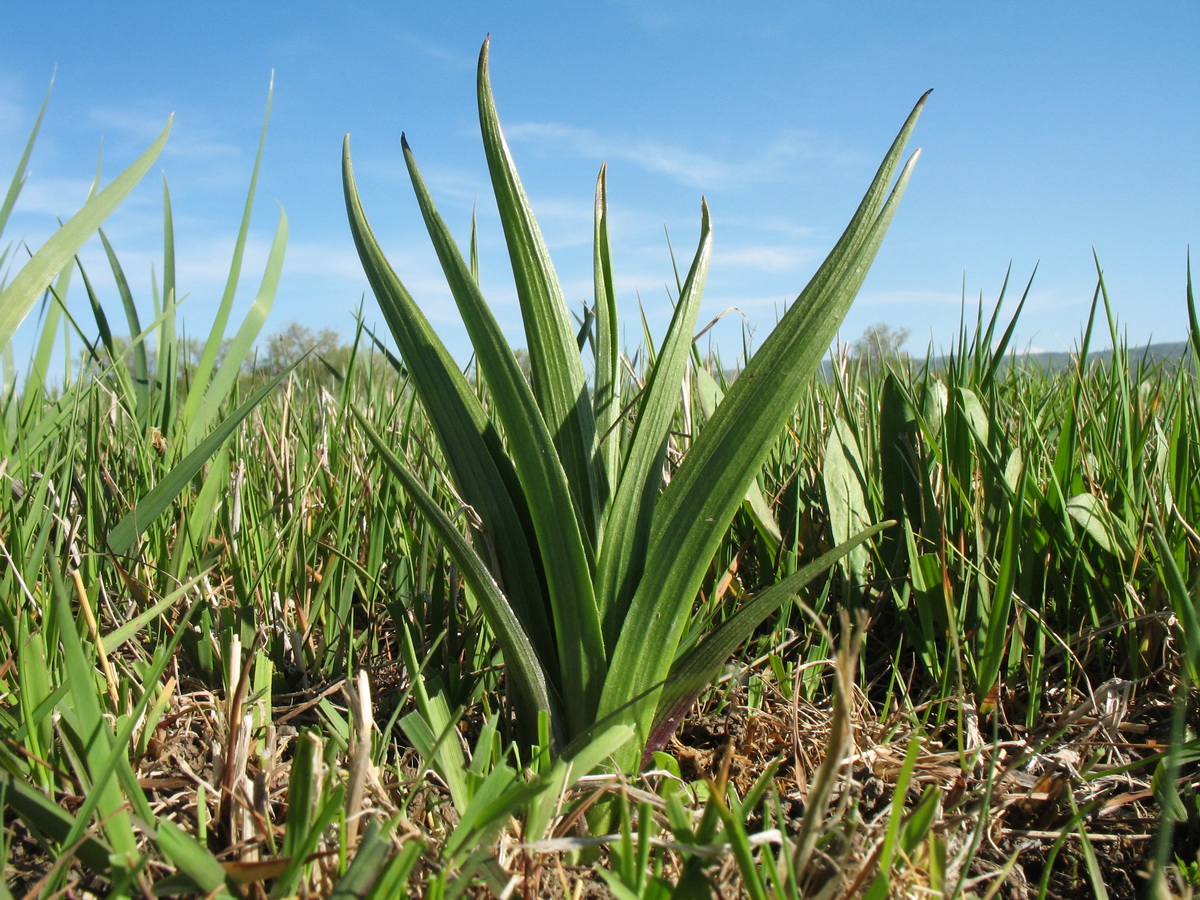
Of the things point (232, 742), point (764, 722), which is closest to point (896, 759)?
point (764, 722)

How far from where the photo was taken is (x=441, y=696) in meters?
0.86

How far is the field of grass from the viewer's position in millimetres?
624

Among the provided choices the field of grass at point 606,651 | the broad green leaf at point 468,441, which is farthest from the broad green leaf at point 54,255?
the broad green leaf at point 468,441

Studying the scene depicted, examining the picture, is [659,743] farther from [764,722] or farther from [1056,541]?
[1056,541]

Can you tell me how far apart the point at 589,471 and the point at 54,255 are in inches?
27.6

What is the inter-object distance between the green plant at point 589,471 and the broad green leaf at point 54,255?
38 centimetres

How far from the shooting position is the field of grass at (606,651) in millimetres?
624

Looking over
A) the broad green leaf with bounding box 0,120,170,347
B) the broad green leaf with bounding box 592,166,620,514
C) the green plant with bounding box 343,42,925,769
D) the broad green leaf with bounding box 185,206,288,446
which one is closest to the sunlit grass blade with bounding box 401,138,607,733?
the green plant with bounding box 343,42,925,769

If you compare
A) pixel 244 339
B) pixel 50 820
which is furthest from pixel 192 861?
pixel 244 339

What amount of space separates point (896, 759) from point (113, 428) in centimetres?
161

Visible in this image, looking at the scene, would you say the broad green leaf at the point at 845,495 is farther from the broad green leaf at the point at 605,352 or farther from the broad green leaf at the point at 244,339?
the broad green leaf at the point at 244,339

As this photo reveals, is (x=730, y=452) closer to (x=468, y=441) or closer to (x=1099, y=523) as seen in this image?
(x=468, y=441)

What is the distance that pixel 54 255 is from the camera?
963 mm

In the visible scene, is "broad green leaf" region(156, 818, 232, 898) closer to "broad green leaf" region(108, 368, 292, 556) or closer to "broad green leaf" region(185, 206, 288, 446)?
"broad green leaf" region(108, 368, 292, 556)
